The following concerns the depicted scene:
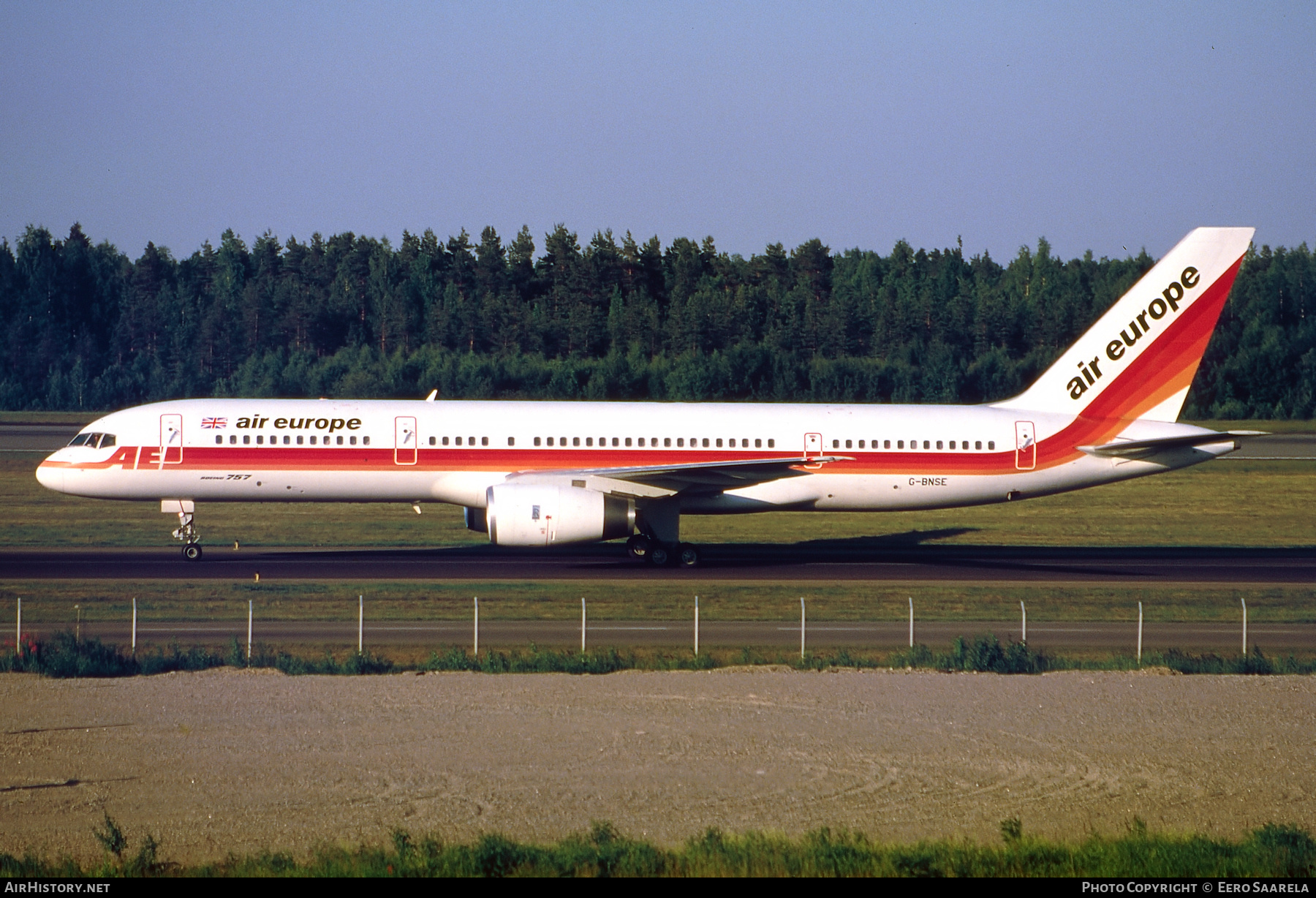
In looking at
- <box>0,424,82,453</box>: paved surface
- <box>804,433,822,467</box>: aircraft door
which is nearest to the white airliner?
<box>804,433,822,467</box>: aircraft door

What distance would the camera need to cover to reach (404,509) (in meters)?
50.6

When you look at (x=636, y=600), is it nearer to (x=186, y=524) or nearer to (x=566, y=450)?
(x=566, y=450)

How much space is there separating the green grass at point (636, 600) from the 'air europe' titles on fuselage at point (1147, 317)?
7.69 metres

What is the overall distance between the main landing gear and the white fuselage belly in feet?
4.11

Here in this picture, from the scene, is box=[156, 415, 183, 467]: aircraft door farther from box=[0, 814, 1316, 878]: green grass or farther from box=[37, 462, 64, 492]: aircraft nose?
box=[0, 814, 1316, 878]: green grass

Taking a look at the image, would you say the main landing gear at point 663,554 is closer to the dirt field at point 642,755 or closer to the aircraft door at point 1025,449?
the aircraft door at point 1025,449

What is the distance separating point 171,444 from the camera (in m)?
34.7

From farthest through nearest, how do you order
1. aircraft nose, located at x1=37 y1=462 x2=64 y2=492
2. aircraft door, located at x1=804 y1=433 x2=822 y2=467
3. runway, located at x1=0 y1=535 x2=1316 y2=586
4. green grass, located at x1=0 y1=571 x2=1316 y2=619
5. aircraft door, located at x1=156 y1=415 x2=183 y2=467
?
1. aircraft door, located at x1=804 y1=433 x2=822 y2=467
2. aircraft nose, located at x1=37 y1=462 x2=64 y2=492
3. aircraft door, located at x1=156 y1=415 x2=183 y2=467
4. runway, located at x1=0 y1=535 x2=1316 y2=586
5. green grass, located at x1=0 y1=571 x2=1316 y2=619

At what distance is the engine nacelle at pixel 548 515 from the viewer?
3212 cm

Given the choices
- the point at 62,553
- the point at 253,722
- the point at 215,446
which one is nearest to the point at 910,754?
the point at 253,722

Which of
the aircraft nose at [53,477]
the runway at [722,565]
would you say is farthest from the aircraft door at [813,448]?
the aircraft nose at [53,477]

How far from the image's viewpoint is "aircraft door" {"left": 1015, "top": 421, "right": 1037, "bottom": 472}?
36.7m

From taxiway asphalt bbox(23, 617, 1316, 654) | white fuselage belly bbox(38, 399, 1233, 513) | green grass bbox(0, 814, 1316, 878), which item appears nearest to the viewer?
green grass bbox(0, 814, 1316, 878)

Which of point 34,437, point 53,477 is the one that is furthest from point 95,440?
point 34,437
